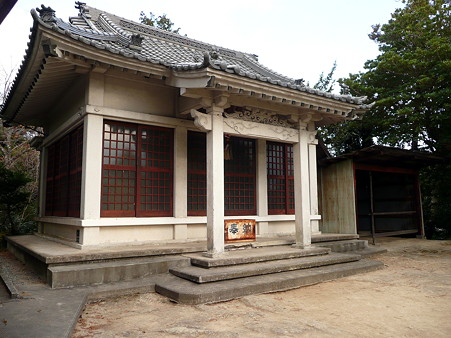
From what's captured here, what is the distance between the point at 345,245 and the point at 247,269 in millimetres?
3958

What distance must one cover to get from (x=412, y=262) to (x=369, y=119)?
7089 millimetres

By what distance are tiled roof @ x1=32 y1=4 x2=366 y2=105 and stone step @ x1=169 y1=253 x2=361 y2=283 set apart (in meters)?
3.32

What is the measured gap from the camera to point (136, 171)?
23.5 feet

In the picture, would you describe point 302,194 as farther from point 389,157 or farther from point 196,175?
point 389,157

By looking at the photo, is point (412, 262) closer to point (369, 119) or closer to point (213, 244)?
point (213, 244)

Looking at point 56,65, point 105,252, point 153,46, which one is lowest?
point 105,252

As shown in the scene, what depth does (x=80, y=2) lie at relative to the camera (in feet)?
31.5

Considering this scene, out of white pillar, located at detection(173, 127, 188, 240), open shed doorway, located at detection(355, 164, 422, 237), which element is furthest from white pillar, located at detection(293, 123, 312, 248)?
open shed doorway, located at detection(355, 164, 422, 237)

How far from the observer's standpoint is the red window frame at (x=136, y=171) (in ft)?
22.6

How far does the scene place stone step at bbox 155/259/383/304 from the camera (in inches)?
191

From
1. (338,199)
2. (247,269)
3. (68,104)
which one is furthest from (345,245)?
(68,104)

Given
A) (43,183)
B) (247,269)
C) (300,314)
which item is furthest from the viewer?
(43,183)

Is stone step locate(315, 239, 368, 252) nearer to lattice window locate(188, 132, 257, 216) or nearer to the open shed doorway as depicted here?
lattice window locate(188, 132, 257, 216)

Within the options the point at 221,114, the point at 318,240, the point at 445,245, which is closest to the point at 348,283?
the point at 318,240
